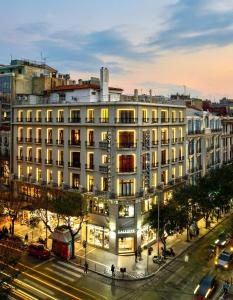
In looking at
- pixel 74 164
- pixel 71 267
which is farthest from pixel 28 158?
pixel 71 267

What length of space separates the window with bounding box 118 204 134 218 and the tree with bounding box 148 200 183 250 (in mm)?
2921

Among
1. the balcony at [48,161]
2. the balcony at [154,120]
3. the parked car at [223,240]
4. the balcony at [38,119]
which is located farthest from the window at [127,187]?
the balcony at [38,119]

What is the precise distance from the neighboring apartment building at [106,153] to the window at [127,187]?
151 millimetres

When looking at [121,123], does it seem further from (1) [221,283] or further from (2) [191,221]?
(1) [221,283]

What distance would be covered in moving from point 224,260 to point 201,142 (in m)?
33.4

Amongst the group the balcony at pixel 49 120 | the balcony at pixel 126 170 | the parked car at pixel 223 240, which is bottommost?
the parked car at pixel 223 240

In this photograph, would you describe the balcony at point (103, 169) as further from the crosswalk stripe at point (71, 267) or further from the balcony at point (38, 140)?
the balcony at point (38, 140)

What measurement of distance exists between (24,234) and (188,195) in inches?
1090

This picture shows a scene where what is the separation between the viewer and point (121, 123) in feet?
170

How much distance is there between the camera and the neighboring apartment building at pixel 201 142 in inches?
2756

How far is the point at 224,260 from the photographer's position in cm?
4603

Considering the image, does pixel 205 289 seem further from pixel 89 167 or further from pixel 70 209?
pixel 89 167

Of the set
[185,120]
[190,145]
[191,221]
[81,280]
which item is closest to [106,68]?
[185,120]

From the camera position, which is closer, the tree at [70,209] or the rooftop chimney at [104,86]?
the tree at [70,209]
